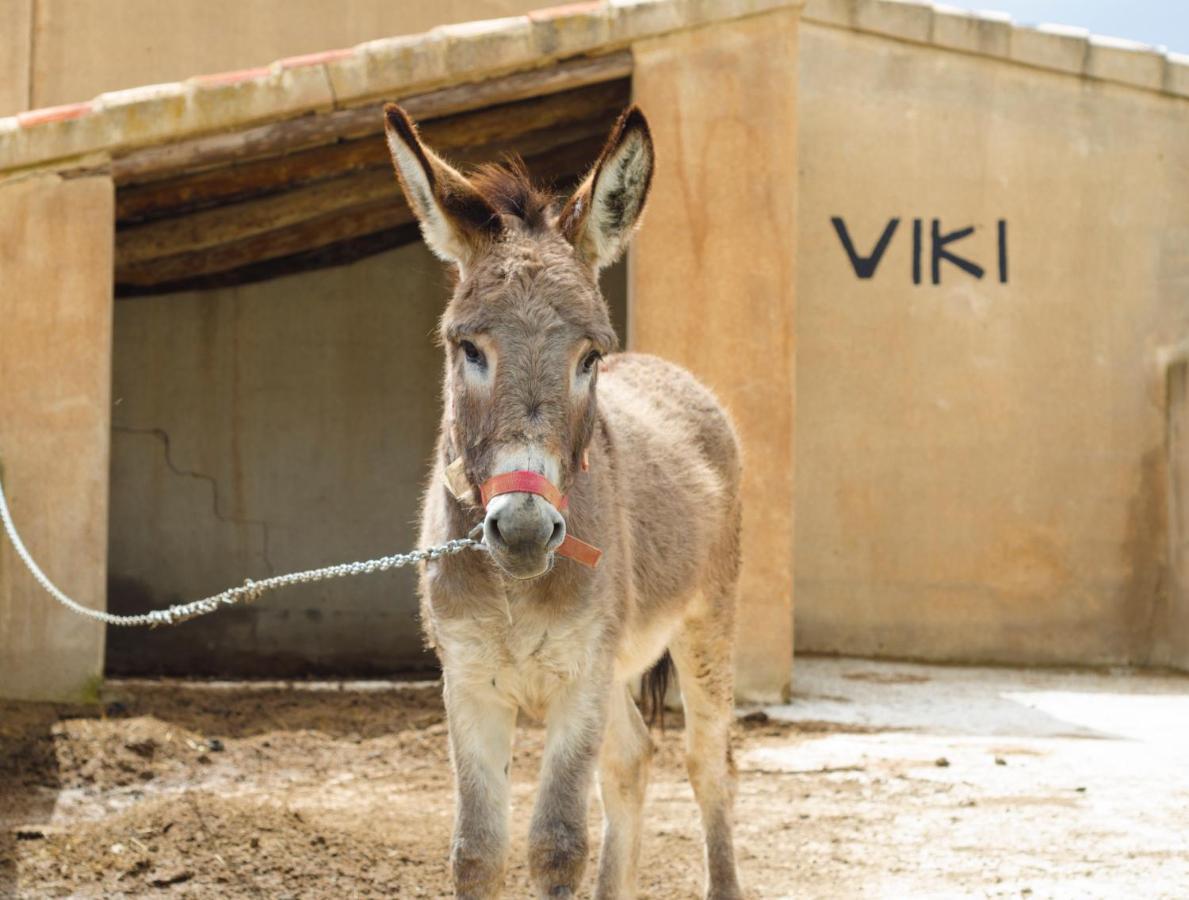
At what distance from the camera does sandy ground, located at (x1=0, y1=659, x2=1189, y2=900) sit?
16.9ft

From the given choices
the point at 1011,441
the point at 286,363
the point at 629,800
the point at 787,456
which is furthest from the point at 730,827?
the point at 286,363

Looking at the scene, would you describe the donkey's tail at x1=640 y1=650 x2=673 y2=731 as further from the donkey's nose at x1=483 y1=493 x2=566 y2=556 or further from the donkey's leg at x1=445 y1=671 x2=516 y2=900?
the donkey's nose at x1=483 y1=493 x2=566 y2=556

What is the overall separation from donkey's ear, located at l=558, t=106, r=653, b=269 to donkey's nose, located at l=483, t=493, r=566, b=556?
1007 millimetres

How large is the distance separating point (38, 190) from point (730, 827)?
4.95 m

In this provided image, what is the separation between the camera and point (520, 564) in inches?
131

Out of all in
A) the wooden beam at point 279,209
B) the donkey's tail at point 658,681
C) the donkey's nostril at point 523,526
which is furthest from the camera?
the wooden beam at point 279,209

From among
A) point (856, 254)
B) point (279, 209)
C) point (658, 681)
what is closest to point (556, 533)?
point (658, 681)

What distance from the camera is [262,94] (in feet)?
24.1

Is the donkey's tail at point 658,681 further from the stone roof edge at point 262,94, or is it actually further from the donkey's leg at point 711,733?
the stone roof edge at point 262,94

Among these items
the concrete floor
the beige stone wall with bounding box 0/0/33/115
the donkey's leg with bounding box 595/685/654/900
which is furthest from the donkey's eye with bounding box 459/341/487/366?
the beige stone wall with bounding box 0/0/33/115

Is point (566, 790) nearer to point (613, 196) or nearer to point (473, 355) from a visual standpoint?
point (473, 355)

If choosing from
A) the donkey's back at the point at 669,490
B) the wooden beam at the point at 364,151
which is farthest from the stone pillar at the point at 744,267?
the donkey's back at the point at 669,490

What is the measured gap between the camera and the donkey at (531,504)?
351cm

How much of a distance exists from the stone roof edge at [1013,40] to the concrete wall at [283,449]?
265cm
